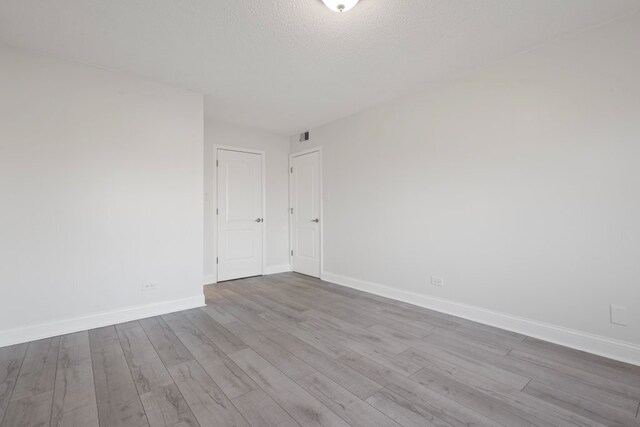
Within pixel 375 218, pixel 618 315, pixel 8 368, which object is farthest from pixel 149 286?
pixel 618 315

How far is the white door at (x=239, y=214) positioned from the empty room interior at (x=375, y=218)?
1159 millimetres

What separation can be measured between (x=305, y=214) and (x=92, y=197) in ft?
9.91

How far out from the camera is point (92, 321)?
2.82 meters

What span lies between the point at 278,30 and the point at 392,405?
109 inches

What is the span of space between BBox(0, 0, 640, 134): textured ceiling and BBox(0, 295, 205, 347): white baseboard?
245 cm

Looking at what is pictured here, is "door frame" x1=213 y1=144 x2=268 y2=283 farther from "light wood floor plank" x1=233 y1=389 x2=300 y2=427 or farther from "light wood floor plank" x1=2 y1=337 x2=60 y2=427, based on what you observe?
"light wood floor plank" x1=233 y1=389 x2=300 y2=427

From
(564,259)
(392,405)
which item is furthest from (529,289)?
(392,405)

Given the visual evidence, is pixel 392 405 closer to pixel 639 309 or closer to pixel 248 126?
pixel 639 309

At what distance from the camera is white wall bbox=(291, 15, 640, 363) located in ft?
7.23

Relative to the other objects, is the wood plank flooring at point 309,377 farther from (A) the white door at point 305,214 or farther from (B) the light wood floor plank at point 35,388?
(A) the white door at point 305,214

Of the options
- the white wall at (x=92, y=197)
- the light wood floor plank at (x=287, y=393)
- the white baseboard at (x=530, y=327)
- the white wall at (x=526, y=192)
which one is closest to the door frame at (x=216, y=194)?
the white wall at (x=92, y=197)

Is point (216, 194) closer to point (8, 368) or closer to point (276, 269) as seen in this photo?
point (276, 269)

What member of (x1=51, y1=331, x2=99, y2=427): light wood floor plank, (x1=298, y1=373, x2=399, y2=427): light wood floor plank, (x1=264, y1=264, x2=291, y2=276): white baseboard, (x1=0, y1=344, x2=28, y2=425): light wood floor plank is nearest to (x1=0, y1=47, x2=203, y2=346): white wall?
(x1=0, y1=344, x2=28, y2=425): light wood floor plank

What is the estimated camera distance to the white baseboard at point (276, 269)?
16.9 ft
